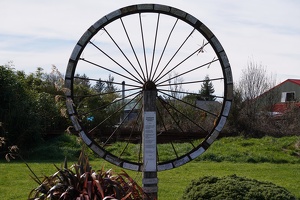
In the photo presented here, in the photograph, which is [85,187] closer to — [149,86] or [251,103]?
[149,86]

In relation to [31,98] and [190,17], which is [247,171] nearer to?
[190,17]

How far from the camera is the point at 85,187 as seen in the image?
4.73 metres

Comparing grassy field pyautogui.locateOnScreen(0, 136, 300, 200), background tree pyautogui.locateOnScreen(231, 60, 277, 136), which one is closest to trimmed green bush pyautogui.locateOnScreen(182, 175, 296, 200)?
Answer: grassy field pyautogui.locateOnScreen(0, 136, 300, 200)

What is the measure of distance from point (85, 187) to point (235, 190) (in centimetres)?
179

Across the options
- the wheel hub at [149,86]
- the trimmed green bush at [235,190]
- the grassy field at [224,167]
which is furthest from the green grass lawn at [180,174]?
the wheel hub at [149,86]

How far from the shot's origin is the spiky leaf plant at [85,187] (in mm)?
4669

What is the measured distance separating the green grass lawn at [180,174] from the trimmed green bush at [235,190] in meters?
2.29

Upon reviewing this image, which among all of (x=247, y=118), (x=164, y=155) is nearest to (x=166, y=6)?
(x=164, y=155)

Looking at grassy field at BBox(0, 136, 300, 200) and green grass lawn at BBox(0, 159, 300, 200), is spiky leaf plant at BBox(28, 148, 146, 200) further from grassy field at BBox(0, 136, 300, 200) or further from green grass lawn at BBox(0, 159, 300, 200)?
green grass lawn at BBox(0, 159, 300, 200)

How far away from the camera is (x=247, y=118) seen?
20.3m

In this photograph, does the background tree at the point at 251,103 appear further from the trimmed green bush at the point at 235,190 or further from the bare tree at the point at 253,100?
the trimmed green bush at the point at 235,190

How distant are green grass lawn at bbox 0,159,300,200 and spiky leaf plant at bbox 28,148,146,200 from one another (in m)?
3.23

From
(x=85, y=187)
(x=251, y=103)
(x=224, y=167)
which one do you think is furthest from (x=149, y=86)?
(x=251, y=103)

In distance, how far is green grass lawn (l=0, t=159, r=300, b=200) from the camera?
348 inches
